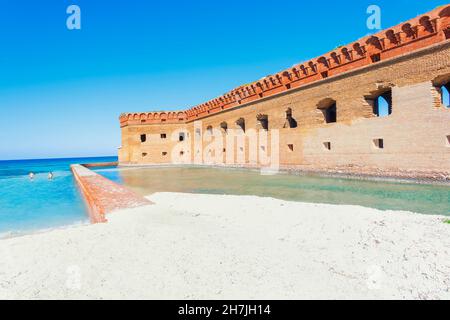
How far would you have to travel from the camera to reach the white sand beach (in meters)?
2.09

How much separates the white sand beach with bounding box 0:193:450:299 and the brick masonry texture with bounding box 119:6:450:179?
6511 mm

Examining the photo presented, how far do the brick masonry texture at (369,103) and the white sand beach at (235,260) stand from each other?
651cm

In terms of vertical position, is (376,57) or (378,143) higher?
(376,57)

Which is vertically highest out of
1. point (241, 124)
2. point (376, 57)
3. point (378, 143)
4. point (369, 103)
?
point (376, 57)

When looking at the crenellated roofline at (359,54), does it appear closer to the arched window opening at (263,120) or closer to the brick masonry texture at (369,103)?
the brick masonry texture at (369,103)

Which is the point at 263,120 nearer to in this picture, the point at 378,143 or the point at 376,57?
the point at 376,57

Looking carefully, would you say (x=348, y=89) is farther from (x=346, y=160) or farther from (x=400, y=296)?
(x=400, y=296)

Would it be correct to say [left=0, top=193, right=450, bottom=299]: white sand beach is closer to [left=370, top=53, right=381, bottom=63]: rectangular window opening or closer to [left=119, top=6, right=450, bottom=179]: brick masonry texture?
[left=119, top=6, right=450, bottom=179]: brick masonry texture

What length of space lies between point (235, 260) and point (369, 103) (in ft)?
37.0

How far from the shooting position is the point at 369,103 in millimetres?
11641

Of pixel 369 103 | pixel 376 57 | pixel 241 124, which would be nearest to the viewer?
pixel 376 57

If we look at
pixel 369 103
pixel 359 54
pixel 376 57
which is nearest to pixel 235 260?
pixel 369 103

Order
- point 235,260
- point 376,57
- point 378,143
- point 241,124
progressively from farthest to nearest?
point 241,124, point 376,57, point 378,143, point 235,260

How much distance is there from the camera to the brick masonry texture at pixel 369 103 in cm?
896
